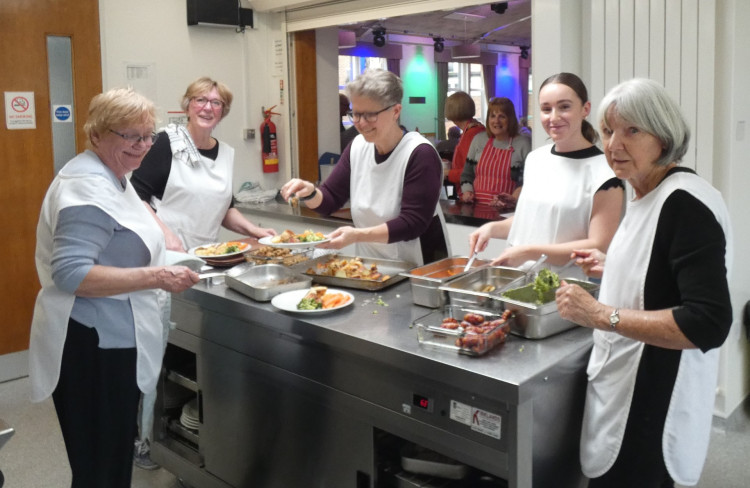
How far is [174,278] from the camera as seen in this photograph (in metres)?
2.01

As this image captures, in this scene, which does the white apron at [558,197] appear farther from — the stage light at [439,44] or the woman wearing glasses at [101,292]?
the stage light at [439,44]

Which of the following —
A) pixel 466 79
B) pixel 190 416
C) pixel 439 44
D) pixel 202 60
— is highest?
pixel 439 44

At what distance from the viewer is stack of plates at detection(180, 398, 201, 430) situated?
2895 mm

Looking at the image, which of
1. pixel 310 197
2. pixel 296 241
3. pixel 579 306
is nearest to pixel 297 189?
pixel 310 197

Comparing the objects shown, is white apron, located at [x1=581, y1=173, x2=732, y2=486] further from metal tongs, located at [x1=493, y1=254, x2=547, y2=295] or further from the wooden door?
the wooden door

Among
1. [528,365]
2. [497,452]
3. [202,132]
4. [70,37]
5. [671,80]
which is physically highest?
[70,37]

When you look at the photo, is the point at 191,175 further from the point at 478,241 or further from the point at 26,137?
the point at 26,137

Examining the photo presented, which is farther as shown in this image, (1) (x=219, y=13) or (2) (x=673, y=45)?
(1) (x=219, y=13)

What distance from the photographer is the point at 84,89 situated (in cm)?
443

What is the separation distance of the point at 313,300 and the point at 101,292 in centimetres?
63

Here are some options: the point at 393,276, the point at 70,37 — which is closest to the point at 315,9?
the point at 70,37

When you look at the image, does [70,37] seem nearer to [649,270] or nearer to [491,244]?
[491,244]

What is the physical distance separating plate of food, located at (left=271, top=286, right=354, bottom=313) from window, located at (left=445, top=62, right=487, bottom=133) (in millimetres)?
8803

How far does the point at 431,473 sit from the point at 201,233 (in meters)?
1.63
